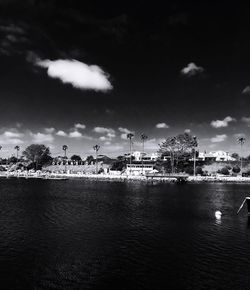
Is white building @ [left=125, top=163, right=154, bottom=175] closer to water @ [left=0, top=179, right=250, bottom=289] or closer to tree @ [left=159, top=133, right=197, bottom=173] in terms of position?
tree @ [left=159, top=133, right=197, bottom=173]

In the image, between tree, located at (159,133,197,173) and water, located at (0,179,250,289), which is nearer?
water, located at (0,179,250,289)

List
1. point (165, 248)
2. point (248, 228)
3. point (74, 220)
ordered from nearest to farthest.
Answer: point (165, 248), point (248, 228), point (74, 220)

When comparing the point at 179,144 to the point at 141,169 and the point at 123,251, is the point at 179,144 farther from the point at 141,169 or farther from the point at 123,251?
the point at 123,251

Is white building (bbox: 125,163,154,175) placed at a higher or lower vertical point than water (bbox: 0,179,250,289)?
higher

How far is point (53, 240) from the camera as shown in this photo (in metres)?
33.9

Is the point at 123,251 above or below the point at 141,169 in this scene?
below

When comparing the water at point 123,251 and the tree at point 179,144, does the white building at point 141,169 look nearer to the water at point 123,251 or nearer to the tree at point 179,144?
the tree at point 179,144

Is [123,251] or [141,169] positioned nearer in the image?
[123,251]

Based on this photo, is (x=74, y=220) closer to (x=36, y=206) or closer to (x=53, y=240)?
(x=53, y=240)

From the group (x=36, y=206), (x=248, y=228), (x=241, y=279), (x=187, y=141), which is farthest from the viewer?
(x=187, y=141)

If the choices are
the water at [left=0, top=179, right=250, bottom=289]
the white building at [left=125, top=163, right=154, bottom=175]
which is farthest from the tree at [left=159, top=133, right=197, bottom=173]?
the water at [left=0, top=179, right=250, bottom=289]

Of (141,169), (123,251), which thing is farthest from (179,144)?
(123,251)

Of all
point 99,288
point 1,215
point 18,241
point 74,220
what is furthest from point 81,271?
point 1,215

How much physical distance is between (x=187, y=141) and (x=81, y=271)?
165803 millimetres
